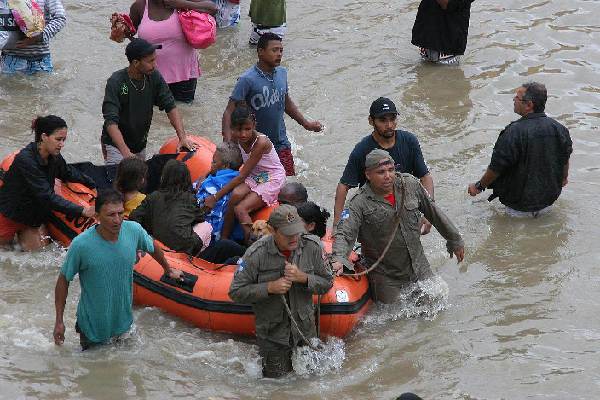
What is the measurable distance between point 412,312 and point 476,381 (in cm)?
94

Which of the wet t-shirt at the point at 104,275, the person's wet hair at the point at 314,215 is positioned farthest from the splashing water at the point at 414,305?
the wet t-shirt at the point at 104,275

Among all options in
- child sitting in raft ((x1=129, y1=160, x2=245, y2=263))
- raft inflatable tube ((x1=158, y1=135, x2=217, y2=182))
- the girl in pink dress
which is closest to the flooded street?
child sitting in raft ((x1=129, y1=160, x2=245, y2=263))

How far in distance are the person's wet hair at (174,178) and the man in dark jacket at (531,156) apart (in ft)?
9.55

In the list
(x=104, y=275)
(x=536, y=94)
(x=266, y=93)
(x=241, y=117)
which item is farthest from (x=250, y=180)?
(x=536, y=94)

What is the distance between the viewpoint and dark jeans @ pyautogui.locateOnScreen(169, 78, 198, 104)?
1226 cm

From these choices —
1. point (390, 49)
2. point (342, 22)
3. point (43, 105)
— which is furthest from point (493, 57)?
point (43, 105)

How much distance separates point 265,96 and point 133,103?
120 centimetres

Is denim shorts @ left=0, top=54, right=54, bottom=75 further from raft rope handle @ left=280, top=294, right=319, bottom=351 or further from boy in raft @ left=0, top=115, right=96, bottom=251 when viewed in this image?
raft rope handle @ left=280, top=294, right=319, bottom=351

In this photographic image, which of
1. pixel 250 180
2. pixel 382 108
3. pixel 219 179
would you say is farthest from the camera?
pixel 219 179

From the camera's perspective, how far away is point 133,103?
9.50m

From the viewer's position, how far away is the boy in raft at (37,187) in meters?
8.37

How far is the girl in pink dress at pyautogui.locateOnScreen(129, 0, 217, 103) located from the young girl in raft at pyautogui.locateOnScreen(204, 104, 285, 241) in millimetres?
3092

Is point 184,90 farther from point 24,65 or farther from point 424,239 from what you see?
point 424,239

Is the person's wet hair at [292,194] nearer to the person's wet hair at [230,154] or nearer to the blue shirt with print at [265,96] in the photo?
the person's wet hair at [230,154]
